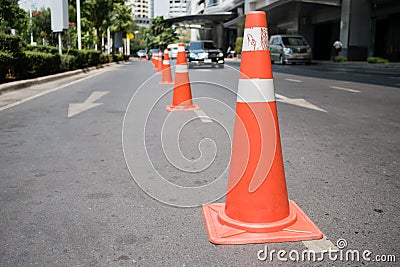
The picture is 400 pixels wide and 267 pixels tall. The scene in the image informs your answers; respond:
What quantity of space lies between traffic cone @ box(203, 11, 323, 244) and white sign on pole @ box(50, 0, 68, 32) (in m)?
16.2

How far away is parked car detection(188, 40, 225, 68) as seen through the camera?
2391 centimetres

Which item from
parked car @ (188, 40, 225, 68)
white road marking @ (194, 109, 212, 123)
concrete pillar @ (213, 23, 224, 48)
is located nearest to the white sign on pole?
parked car @ (188, 40, 225, 68)

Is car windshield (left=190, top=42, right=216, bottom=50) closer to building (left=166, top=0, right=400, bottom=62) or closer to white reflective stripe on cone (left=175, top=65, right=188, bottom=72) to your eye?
building (left=166, top=0, right=400, bottom=62)

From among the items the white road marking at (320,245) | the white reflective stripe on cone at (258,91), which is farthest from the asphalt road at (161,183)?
the white reflective stripe on cone at (258,91)

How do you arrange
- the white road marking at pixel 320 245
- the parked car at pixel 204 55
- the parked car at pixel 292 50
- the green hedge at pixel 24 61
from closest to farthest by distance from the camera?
the white road marking at pixel 320 245, the green hedge at pixel 24 61, the parked car at pixel 204 55, the parked car at pixel 292 50

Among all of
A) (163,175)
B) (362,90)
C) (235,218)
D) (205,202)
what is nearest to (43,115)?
(163,175)

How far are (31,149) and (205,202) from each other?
2.47 meters

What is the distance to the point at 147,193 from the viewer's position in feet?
11.2

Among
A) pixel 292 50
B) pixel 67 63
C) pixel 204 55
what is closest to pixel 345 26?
pixel 292 50

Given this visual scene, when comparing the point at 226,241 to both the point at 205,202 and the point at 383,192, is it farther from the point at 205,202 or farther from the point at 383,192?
the point at 383,192

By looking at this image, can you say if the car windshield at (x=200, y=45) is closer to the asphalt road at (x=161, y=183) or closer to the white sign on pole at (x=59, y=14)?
the white sign on pole at (x=59, y=14)

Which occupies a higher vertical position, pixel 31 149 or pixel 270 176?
pixel 270 176

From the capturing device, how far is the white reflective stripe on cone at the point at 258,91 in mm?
2691

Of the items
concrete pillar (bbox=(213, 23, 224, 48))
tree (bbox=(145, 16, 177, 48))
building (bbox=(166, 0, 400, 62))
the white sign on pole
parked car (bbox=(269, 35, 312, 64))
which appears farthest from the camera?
tree (bbox=(145, 16, 177, 48))
